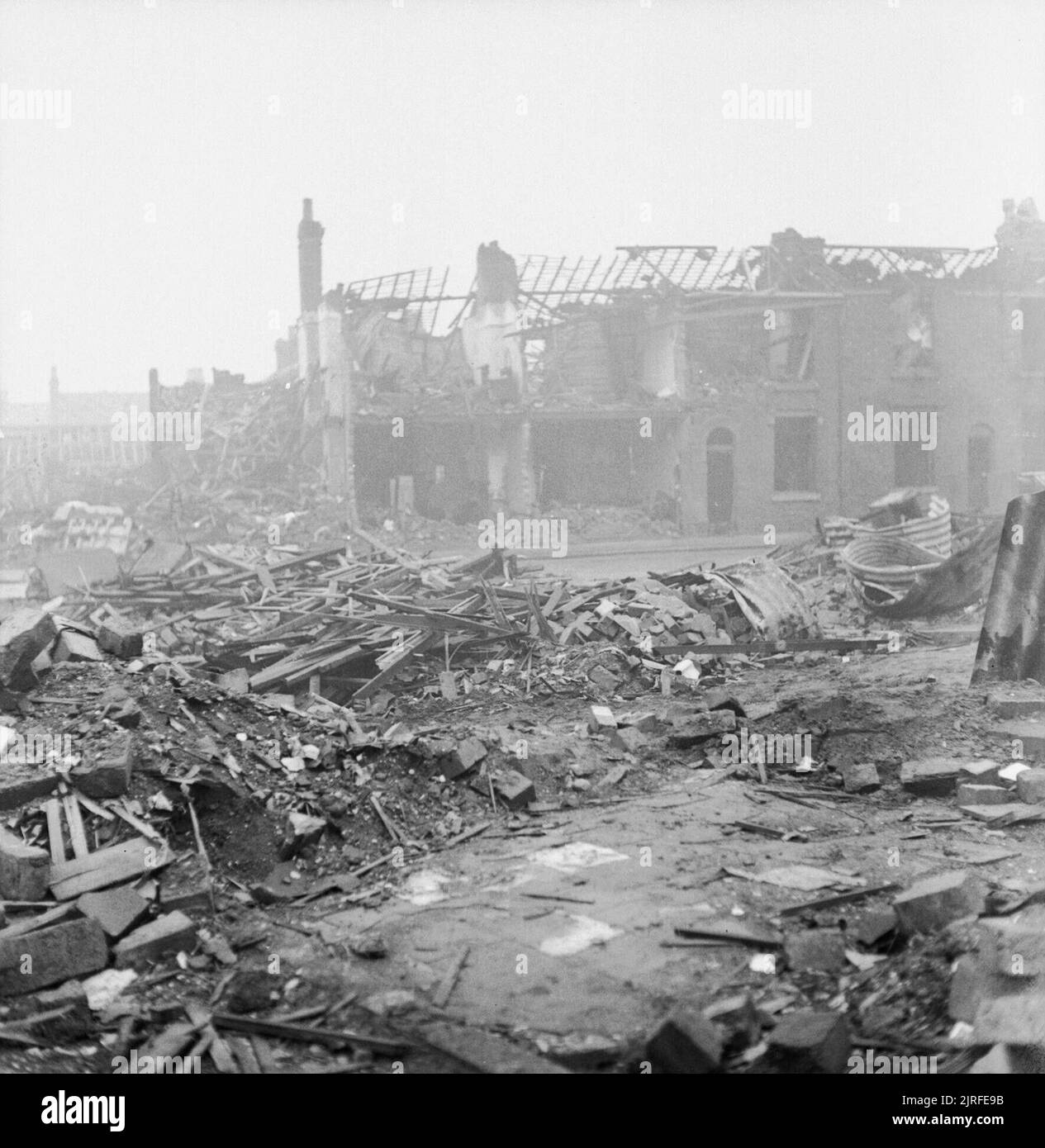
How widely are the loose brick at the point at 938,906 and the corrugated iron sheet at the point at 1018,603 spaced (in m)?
4.45

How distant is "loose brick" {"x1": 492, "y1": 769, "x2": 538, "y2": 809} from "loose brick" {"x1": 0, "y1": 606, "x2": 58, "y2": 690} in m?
3.50

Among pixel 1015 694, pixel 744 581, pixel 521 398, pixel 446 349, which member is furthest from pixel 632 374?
pixel 1015 694

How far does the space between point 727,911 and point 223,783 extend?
123 inches

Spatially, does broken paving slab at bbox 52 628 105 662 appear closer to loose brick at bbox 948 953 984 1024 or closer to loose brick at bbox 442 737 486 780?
loose brick at bbox 442 737 486 780

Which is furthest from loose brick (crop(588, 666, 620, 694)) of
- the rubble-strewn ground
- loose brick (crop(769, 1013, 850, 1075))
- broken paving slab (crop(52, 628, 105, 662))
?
loose brick (crop(769, 1013, 850, 1075))

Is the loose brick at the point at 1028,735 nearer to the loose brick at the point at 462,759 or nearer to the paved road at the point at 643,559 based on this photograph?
the loose brick at the point at 462,759

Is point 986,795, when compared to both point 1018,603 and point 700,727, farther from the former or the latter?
point 700,727

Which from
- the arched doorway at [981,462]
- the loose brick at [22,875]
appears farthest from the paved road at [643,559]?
the loose brick at [22,875]

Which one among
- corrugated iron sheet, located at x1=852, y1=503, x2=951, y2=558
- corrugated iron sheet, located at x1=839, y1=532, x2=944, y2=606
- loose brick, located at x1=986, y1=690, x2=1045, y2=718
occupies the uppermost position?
corrugated iron sheet, located at x1=852, y1=503, x2=951, y2=558

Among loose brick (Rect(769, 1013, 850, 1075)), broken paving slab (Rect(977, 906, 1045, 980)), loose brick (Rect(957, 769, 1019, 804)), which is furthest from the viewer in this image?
loose brick (Rect(957, 769, 1019, 804))

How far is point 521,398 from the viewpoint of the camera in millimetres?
28203

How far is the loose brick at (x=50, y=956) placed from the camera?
4441mm

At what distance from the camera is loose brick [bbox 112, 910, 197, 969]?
4715 millimetres
